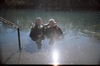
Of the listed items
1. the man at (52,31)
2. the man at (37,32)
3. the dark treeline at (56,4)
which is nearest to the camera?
the man at (37,32)

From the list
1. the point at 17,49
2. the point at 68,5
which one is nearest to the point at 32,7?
the point at 68,5

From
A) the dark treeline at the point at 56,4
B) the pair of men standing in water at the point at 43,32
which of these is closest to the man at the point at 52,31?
the pair of men standing in water at the point at 43,32

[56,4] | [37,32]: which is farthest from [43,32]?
[56,4]

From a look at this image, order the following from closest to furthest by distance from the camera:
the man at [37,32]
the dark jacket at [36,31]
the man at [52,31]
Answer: the man at [37,32] → the dark jacket at [36,31] → the man at [52,31]

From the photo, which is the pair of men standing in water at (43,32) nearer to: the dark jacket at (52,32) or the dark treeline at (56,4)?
the dark jacket at (52,32)

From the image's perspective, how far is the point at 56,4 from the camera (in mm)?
20047

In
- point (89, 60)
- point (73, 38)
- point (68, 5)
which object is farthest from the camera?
point (68, 5)

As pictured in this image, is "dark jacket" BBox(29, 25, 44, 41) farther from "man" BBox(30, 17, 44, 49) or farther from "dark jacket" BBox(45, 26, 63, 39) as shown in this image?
"dark jacket" BBox(45, 26, 63, 39)

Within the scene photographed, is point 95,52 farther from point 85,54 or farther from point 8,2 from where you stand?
point 8,2

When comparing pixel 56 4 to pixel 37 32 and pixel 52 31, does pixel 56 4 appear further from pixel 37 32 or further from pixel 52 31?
pixel 37 32

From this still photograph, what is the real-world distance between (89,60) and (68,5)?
1621 centimetres

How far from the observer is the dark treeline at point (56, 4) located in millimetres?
19452

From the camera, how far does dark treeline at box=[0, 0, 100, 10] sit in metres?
19.5

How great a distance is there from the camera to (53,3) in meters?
20.2
